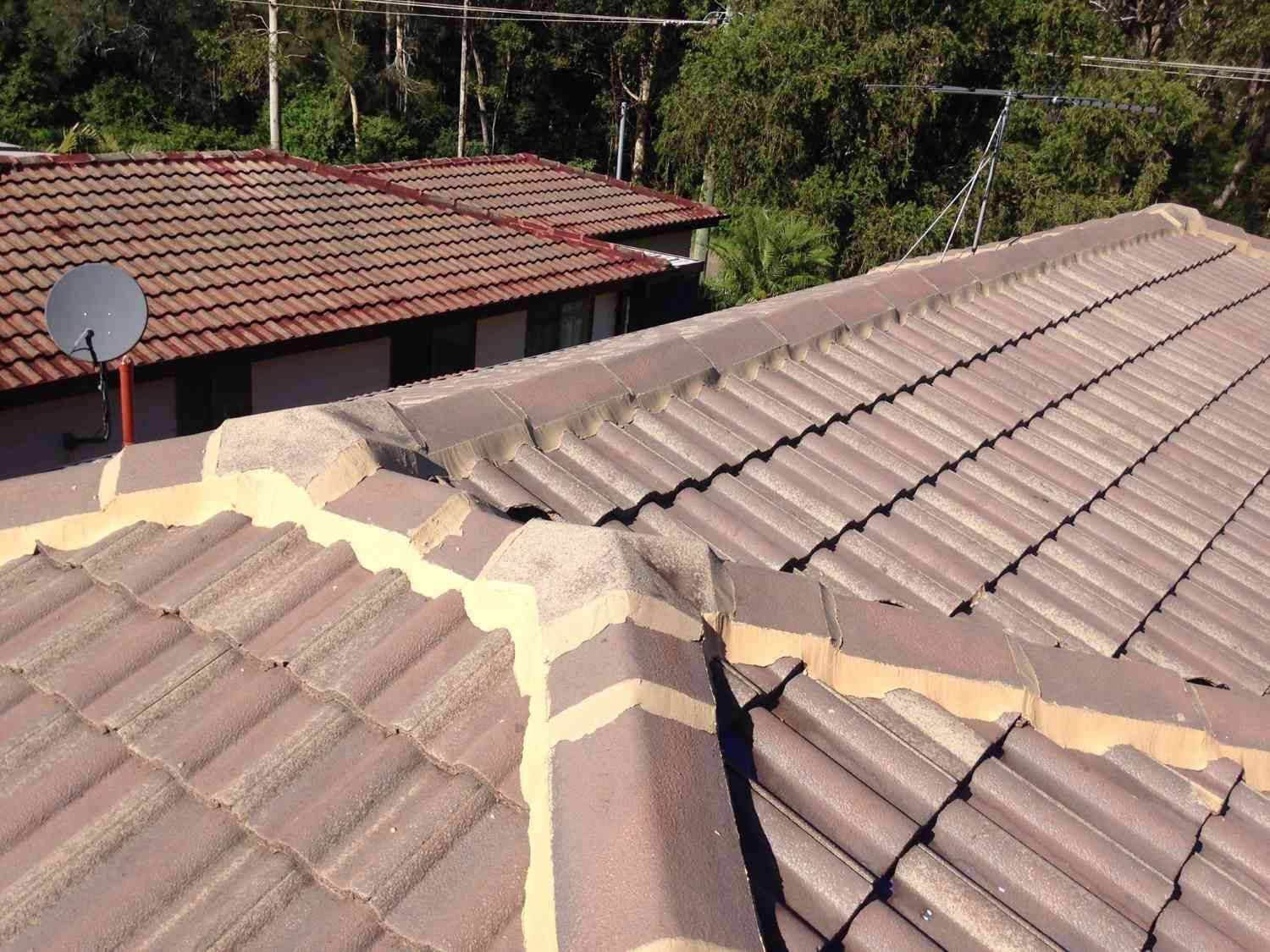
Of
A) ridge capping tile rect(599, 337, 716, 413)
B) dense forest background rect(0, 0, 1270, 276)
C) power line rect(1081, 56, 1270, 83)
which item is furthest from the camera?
dense forest background rect(0, 0, 1270, 276)

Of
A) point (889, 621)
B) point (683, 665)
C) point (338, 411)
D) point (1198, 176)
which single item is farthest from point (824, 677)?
point (1198, 176)

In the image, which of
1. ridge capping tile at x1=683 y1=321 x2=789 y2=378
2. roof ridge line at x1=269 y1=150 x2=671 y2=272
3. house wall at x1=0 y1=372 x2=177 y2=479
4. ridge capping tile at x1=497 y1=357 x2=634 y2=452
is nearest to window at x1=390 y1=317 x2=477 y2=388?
roof ridge line at x1=269 y1=150 x2=671 y2=272

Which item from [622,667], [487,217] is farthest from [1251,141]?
[622,667]

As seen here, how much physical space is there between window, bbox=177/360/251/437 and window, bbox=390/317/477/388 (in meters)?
1.87

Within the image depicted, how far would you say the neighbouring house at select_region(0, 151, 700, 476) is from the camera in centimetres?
991

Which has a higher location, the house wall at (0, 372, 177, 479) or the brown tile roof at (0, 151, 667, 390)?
the brown tile roof at (0, 151, 667, 390)

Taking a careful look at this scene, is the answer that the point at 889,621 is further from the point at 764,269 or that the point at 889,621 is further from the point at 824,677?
the point at 764,269

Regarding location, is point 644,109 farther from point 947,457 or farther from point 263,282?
point 947,457

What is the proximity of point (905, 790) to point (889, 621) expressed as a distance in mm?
529

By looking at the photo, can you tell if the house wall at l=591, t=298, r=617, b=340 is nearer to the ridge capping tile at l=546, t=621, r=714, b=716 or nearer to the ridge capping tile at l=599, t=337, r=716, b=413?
the ridge capping tile at l=599, t=337, r=716, b=413

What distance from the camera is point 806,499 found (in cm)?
400

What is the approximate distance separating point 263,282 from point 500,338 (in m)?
3.52

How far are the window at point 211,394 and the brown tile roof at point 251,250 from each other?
507 mm

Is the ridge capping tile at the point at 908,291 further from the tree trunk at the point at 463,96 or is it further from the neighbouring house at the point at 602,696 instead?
the tree trunk at the point at 463,96
